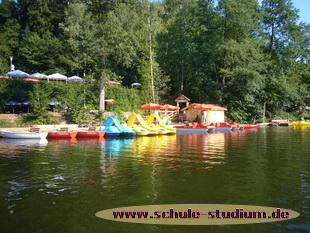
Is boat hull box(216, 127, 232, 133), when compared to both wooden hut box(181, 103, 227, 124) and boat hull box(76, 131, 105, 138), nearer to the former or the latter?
wooden hut box(181, 103, 227, 124)

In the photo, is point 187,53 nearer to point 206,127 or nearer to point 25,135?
point 206,127

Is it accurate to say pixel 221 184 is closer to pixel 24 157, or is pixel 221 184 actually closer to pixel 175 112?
pixel 24 157

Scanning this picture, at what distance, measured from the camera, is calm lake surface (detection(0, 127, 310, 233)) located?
574 centimetres

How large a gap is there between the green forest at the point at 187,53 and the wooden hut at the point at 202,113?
647 cm

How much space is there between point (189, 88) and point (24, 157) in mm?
44080

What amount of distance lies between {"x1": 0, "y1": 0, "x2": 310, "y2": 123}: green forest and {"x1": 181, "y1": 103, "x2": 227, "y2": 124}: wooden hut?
21.2 ft

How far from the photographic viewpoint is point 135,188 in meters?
8.34

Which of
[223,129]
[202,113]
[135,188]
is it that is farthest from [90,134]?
[202,113]

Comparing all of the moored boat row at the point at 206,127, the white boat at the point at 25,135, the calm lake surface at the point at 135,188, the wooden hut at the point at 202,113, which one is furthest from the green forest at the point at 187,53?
the calm lake surface at the point at 135,188

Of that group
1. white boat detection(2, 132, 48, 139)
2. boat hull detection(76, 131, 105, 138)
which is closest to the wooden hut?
boat hull detection(76, 131, 105, 138)

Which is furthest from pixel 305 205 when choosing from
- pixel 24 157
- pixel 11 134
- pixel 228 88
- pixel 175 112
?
pixel 228 88

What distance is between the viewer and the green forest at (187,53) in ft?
135

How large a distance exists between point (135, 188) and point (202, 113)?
33380mm

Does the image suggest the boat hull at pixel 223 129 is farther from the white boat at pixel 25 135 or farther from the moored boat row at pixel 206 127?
the white boat at pixel 25 135
